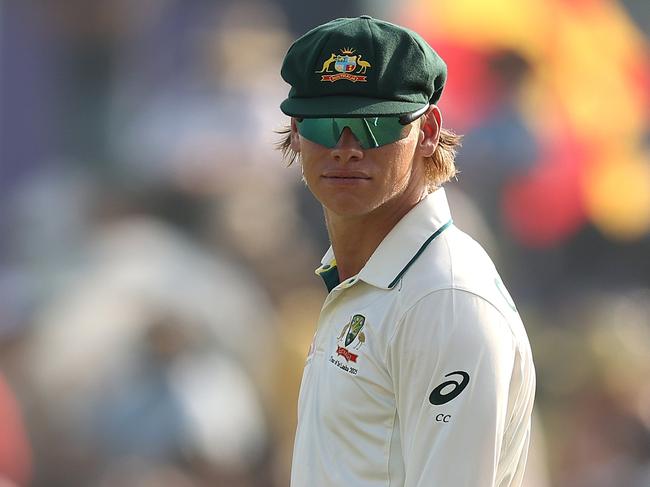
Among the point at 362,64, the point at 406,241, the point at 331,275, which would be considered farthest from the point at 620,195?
the point at 362,64

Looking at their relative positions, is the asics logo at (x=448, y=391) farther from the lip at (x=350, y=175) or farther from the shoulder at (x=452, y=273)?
the lip at (x=350, y=175)

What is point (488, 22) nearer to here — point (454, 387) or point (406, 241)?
point (406, 241)

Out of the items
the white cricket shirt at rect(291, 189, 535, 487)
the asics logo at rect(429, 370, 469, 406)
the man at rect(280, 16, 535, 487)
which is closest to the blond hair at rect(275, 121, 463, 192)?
the man at rect(280, 16, 535, 487)

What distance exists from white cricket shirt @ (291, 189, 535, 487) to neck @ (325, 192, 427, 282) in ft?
0.16

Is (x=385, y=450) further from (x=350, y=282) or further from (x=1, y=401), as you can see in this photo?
(x=1, y=401)

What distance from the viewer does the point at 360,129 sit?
2.14m

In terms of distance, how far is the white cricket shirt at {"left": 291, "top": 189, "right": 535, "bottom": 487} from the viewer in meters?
1.89

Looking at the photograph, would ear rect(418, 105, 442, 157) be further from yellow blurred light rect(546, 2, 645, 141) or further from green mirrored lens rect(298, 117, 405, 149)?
yellow blurred light rect(546, 2, 645, 141)

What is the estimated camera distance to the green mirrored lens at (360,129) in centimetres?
213

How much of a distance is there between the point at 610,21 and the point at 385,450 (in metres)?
5.62

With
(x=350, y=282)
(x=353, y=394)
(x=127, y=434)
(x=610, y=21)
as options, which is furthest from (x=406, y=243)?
(x=610, y=21)

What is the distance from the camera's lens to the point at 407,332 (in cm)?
195

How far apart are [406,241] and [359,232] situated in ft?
0.56

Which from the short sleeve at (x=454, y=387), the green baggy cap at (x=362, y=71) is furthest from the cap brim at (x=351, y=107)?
the short sleeve at (x=454, y=387)
